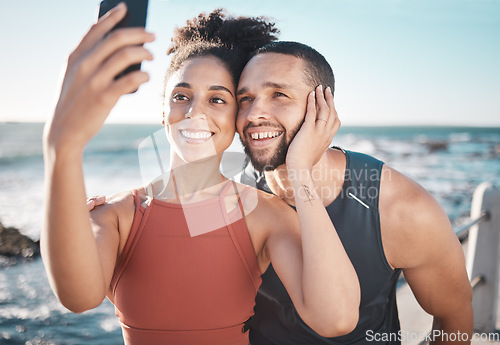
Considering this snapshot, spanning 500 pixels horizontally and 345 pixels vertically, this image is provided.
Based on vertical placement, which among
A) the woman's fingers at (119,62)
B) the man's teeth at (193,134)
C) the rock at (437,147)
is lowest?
the rock at (437,147)

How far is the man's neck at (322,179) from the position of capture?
7.77 feet

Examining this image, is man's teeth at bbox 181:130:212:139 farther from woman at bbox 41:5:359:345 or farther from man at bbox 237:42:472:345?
man at bbox 237:42:472:345

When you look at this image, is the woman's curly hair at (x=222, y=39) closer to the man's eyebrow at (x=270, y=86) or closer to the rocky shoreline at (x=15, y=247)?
the man's eyebrow at (x=270, y=86)

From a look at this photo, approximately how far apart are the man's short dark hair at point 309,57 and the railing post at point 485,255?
Result: 1984 mm

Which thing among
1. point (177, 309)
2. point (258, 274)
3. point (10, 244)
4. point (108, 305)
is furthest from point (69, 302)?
point (10, 244)

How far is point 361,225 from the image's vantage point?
229 centimetres

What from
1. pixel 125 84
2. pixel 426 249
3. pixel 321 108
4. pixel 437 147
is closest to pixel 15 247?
pixel 321 108

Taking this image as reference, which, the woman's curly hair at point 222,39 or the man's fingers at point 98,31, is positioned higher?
the woman's curly hair at point 222,39


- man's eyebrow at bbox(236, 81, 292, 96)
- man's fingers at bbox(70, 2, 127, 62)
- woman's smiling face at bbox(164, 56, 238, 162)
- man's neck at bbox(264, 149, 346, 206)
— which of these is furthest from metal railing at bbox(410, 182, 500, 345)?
man's fingers at bbox(70, 2, 127, 62)

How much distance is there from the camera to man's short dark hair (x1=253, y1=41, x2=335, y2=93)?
85.7 inches

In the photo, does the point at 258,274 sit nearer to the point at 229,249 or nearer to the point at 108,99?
the point at 229,249

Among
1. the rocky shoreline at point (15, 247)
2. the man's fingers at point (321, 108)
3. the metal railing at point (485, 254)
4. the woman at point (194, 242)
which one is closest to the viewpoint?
the woman at point (194, 242)

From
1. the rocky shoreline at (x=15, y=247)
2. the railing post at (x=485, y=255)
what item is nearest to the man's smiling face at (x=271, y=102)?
the railing post at (x=485, y=255)

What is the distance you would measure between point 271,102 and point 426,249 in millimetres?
1272
